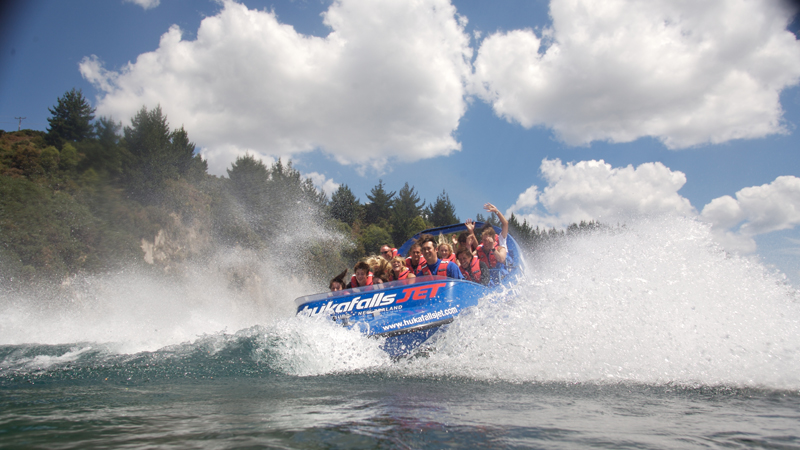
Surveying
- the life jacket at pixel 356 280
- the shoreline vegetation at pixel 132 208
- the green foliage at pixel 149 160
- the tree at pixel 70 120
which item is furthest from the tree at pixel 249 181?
the life jacket at pixel 356 280

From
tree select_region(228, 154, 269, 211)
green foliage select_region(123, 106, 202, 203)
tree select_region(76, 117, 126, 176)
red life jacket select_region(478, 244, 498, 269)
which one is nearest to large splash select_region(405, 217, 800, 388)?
red life jacket select_region(478, 244, 498, 269)

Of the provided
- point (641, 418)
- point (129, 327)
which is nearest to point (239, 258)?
point (129, 327)

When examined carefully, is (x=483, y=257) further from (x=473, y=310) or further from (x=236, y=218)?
(x=236, y=218)

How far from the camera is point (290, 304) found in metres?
29.9

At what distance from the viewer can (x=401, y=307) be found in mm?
5129

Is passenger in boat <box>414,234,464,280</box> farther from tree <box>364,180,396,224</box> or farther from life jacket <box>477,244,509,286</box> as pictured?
tree <box>364,180,396,224</box>

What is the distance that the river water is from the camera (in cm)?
221

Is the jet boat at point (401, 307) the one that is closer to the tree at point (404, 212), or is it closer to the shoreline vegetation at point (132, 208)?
the shoreline vegetation at point (132, 208)

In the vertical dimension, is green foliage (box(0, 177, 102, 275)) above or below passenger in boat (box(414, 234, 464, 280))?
above

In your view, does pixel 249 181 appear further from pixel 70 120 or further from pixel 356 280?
pixel 356 280

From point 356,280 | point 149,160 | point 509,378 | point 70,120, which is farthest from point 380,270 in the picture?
point 70,120

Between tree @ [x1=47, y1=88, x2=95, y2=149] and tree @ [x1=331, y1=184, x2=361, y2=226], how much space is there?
25727 mm

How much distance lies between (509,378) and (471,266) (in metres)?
2.73

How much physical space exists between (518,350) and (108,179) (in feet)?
65.6
